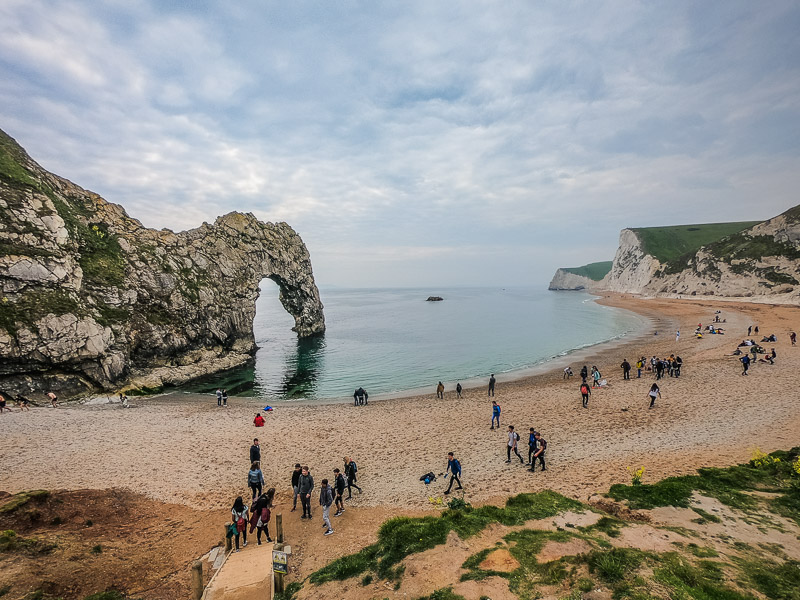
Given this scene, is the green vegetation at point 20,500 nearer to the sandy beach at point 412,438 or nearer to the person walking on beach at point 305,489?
the sandy beach at point 412,438

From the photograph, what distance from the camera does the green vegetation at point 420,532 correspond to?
9656mm

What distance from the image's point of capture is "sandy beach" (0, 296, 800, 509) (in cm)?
1689

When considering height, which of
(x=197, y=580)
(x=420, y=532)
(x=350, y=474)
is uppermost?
(x=420, y=532)

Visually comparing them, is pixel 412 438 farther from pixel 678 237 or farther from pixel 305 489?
pixel 678 237

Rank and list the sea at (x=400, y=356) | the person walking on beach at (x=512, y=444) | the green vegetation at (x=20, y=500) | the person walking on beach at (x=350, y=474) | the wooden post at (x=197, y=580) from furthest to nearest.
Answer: the sea at (x=400, y=356)
the person walking on beach at (x=512, y=444)
the person walking on beach at (x=350, y=474)
the green vegetation at (x=20, y=500)
the wooden post at (x=197, y=580)

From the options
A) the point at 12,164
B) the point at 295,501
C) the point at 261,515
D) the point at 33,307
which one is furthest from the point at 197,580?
the point at 12,164

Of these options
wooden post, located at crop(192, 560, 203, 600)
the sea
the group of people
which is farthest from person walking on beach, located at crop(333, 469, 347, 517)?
the sea

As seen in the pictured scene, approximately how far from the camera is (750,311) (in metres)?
76.2

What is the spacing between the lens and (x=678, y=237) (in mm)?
170250

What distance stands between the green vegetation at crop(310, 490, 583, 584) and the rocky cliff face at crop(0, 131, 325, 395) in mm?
38346

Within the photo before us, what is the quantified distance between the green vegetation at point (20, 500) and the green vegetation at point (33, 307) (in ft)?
85.8

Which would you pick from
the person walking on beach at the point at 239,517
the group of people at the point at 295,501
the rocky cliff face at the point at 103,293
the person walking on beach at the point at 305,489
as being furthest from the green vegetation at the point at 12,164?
the person walking on beach at the point at 305,489

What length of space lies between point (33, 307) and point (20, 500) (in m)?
28.9

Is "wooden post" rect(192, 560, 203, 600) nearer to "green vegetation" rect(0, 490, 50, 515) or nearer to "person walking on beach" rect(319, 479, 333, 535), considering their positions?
"person walking on beach" rect(319, 479, 333, 535)
